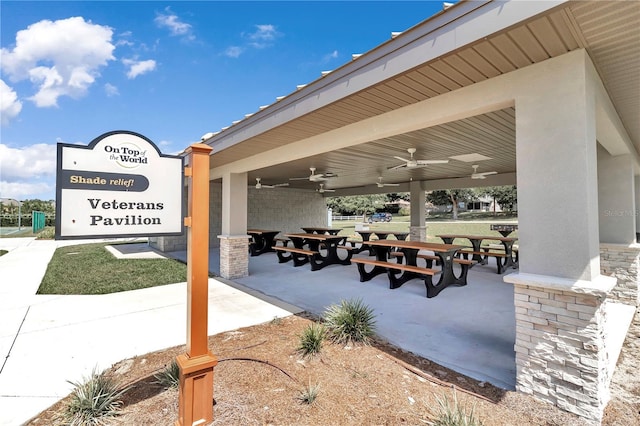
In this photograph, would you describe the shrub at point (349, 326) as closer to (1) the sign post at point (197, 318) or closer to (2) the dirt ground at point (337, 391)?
(2) the dirt ground at point (337, 391)

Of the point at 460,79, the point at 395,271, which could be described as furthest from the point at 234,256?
the point at 460,79

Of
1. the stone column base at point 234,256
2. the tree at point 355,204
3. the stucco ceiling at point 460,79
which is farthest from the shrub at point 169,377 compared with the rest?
the tree at point 355,204

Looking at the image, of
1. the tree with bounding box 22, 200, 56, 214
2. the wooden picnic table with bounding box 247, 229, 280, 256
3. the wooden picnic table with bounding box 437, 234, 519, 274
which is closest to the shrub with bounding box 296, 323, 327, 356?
the wooden picnic table with bounding box 437, 234, 519, 274

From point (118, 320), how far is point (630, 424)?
19.4 ft

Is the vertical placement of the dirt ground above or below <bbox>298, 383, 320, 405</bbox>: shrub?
below

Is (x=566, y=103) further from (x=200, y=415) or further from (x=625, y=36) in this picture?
(x=200, y=415)

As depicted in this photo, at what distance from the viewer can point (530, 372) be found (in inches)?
104

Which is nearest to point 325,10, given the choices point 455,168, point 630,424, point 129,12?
point 129,12

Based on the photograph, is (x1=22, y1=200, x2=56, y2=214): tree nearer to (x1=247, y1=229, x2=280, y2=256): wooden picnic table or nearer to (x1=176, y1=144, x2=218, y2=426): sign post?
(x1=247, y1=229, x2=280, y2=256): wooden picnic table

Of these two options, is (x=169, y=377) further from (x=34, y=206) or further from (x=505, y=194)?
(x=505, y=194)

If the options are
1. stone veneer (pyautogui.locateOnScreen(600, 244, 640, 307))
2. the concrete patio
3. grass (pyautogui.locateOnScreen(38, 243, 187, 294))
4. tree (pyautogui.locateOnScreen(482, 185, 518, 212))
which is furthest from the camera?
tree (pyautogui.locateOnScreen(482, 185, 518, 212))

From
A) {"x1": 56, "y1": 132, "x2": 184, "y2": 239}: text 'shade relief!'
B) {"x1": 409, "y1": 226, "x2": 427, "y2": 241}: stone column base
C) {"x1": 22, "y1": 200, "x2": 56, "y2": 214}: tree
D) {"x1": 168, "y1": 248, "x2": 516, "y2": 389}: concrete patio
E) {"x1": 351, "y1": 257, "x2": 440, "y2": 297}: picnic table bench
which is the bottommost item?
{"x1": 168, "y1": 248, "x2": 516, "y2": 389}: concrete patio

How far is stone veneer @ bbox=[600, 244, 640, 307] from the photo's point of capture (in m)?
5.62

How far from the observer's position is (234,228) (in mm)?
7559
